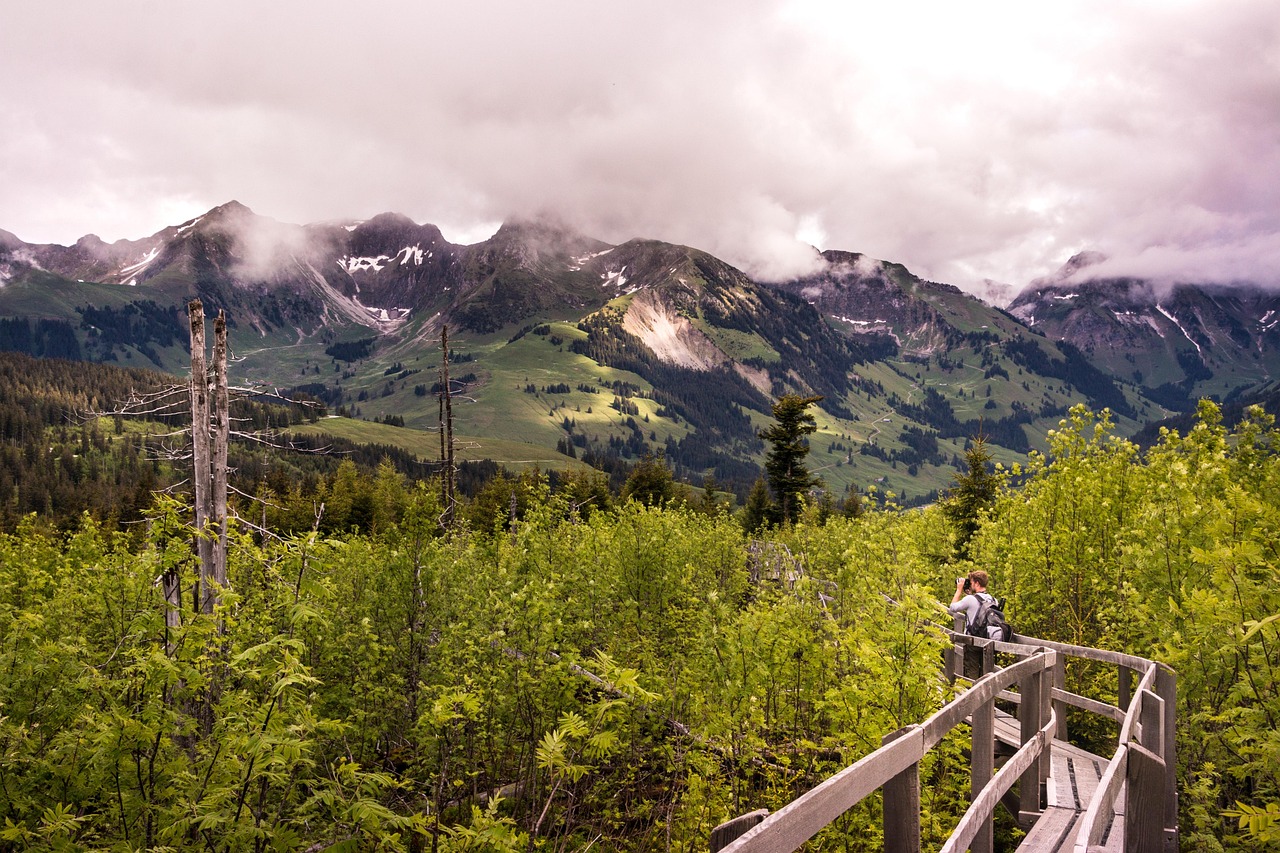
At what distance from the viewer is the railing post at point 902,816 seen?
13.0 ft

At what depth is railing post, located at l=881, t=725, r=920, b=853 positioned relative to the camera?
13.0 ft

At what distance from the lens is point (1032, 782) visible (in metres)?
8.07

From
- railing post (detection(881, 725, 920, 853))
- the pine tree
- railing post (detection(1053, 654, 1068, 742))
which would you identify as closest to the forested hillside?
railing post (detection(1053, 654, 1068, 742))

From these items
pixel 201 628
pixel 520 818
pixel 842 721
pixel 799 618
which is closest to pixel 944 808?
pixel 842 721

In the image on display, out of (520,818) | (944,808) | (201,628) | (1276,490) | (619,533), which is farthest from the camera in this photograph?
(619,533)

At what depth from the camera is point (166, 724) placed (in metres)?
6.48

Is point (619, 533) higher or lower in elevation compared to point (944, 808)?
higher

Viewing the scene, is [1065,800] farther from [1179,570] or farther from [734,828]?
[734,828]

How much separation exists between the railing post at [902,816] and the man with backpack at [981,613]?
8.87m

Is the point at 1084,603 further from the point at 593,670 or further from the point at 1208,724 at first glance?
the point at 593,670

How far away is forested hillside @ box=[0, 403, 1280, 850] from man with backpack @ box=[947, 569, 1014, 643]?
1328 mm

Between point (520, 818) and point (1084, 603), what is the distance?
12222mm

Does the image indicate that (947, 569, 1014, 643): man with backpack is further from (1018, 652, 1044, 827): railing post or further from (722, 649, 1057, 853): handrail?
(722, 649, 1057, 853): handrail

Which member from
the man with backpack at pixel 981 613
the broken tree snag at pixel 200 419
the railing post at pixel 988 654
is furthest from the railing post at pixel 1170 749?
the broken tree snag at pixel 200 419
